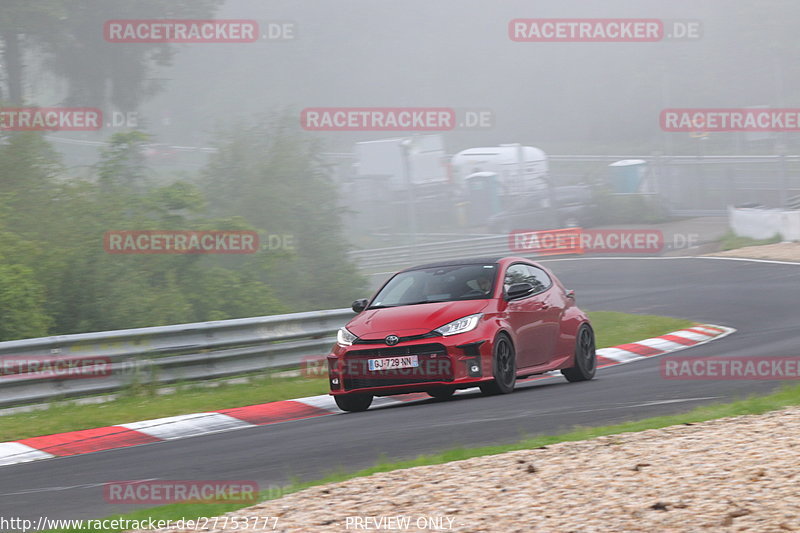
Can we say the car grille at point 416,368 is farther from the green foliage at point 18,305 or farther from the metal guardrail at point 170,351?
the green foliage at point 18,305

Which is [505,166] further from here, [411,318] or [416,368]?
[416,368]

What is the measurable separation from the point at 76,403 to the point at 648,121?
65.6 m

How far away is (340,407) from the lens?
459 inches

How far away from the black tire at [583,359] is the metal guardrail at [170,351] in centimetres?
351

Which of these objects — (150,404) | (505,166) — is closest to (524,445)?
(150,404)

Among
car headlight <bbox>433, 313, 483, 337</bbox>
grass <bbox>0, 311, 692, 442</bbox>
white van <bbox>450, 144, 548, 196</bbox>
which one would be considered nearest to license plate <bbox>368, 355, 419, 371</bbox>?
car headlight <bbox>433, 313, 483, 337</bbox>

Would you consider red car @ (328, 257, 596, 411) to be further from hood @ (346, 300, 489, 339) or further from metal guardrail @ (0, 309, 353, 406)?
metal guardrail @ (0, 309, 353, 406)

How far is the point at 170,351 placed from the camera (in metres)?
13.5

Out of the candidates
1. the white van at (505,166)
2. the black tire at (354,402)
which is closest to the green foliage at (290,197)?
the black tire at (354,402)

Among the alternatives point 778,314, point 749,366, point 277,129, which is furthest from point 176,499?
point 277,129

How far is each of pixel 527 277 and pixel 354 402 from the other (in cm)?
252

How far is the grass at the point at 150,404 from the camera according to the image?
11.4 metres

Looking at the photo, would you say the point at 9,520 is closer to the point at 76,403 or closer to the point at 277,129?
the point at 76,403

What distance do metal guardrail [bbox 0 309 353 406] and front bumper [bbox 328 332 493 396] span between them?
3222 millimetres
